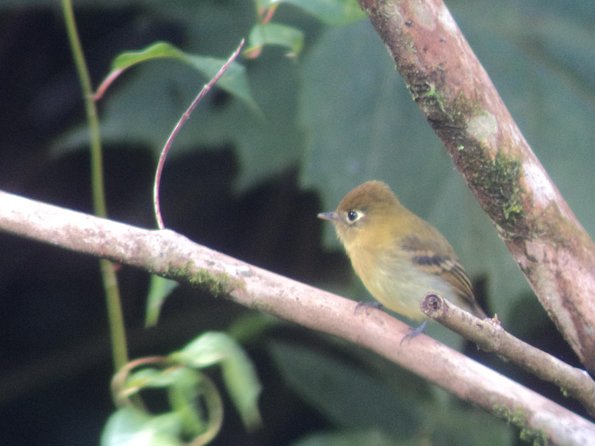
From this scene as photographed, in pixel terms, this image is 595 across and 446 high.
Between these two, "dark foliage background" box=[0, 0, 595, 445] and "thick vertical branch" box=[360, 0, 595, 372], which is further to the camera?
"dark foliage background" box=[0, 0, 595, 445]

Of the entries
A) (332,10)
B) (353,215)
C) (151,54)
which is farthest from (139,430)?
(353,215)

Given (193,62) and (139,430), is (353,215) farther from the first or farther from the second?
(139,430)

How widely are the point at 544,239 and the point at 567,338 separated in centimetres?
26

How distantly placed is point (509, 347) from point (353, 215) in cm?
176

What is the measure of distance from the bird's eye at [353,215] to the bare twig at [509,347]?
1642 millimetres

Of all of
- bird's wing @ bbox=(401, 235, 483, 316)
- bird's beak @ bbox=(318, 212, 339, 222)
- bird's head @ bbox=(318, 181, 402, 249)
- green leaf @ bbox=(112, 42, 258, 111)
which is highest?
green leaf @ bbox=(112, 42, 258, 111)

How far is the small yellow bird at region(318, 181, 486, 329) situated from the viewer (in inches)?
138

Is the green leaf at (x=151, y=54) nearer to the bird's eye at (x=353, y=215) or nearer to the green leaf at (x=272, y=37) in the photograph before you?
the green leaf at (x=272, y=37)

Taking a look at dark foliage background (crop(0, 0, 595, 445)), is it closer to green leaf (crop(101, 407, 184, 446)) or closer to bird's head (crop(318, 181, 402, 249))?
bird's head (crop(318, 181, 402, 249))

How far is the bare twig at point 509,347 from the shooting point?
1909 millimetres

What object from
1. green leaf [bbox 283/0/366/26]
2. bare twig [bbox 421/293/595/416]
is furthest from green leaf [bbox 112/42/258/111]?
bare twig [bbox 421/293/595/416]

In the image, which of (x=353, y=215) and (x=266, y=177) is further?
(x=353, y=215)

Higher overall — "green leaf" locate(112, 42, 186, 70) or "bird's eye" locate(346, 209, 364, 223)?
"green leaf" locate(112, 42, 186, 70)

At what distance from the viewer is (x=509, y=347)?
200cm
